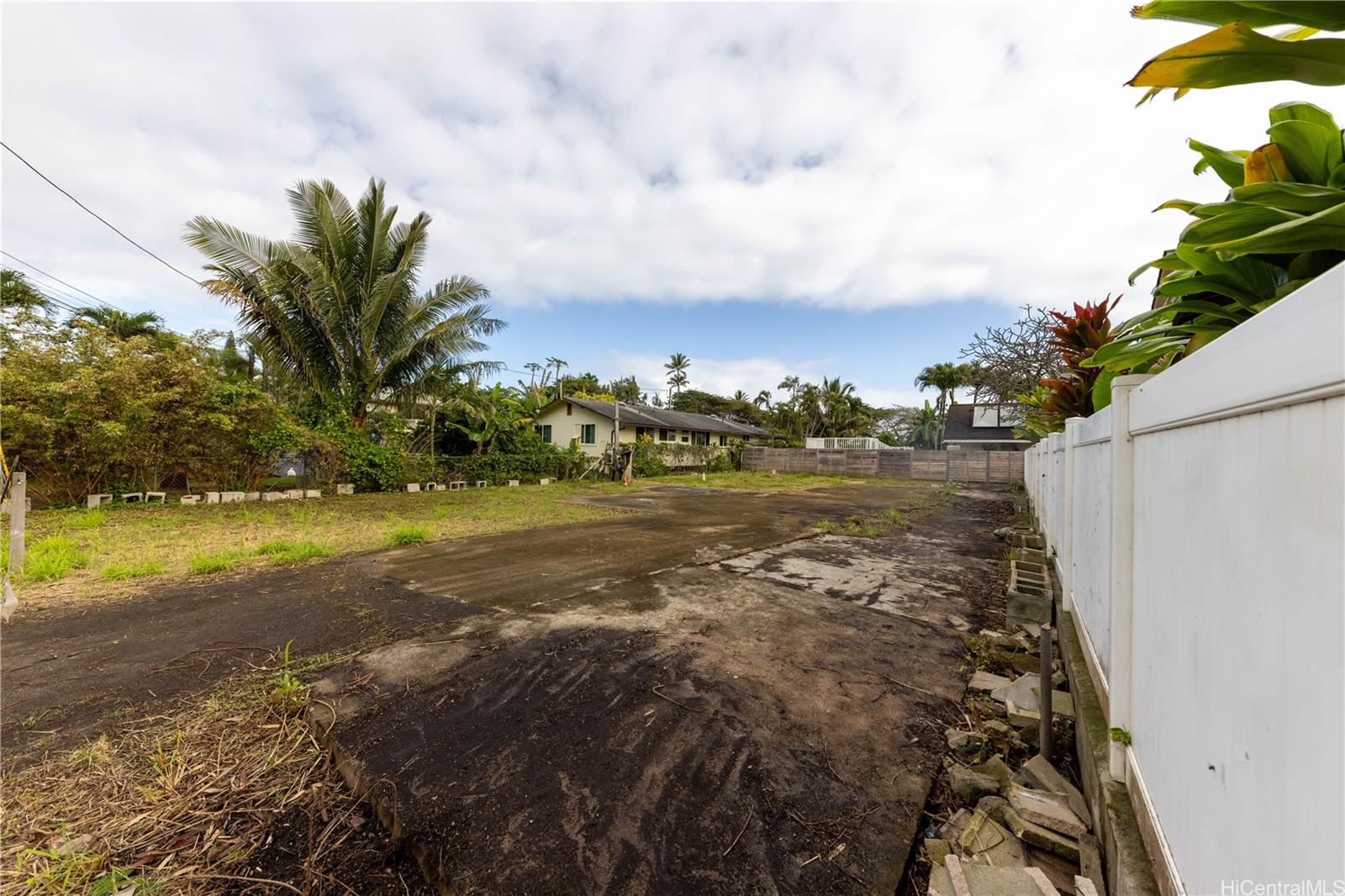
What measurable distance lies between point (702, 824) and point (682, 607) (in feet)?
8.10

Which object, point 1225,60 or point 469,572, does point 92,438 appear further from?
point 1225,60

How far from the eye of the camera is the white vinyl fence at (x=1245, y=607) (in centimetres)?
66

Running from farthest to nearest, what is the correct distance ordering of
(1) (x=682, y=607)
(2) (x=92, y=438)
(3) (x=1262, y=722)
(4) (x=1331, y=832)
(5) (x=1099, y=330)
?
(2) (x=92, y=438)
(1) (x=682, y=607)
(5) (x=1099, y=330)
(3) (x=1262, y=722)
(4) (x=1331, y=832)

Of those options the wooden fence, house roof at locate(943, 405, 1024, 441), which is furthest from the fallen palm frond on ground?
house roof at locate(943, 405, 1024, 441)

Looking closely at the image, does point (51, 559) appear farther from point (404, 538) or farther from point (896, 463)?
point (896, 463)

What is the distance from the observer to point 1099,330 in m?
3.84

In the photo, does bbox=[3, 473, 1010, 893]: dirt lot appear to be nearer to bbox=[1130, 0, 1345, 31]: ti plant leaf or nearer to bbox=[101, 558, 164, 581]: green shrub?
bbox=[101, 558, 164, 581]: green shrub

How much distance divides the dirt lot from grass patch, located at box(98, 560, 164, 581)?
0.87 m

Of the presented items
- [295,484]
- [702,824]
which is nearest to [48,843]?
[702,824]

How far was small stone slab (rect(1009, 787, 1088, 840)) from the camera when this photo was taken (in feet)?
5.80

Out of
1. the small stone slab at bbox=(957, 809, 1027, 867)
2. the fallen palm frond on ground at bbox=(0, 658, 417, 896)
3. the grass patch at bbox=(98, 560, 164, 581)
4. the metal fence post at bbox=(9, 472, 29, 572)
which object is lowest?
the fallen palm frond on ground at bbox=(0, 658, 417, 896)

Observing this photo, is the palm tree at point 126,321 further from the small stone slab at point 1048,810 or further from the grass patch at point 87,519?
the small stone slab at point 1048,810

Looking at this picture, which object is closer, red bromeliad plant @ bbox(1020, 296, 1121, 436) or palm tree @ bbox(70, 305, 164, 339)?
red bromeliad plant @ bbox(1020, 296, 1121, 436)

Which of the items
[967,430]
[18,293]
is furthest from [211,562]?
[967,430]
